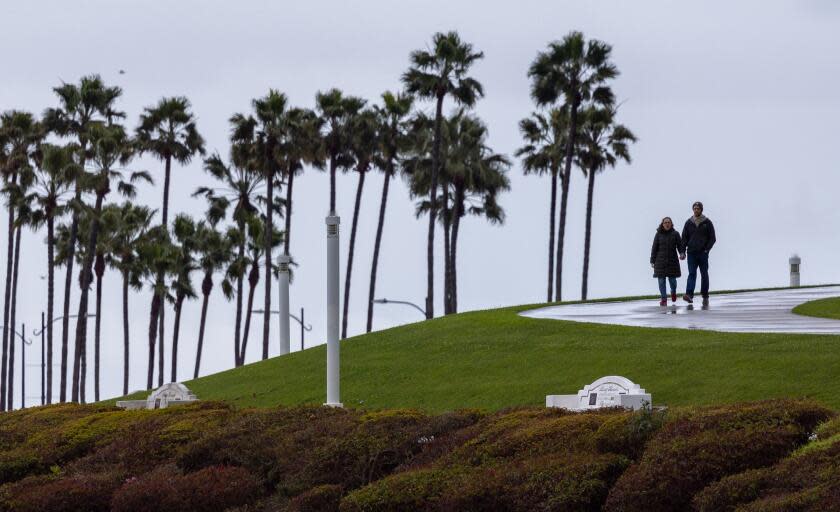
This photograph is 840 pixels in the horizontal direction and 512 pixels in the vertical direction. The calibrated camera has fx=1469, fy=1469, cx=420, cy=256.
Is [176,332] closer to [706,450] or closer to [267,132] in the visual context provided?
[267,132]

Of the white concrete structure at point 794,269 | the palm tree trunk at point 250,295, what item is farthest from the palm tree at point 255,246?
the white concrete structure at point 794,269

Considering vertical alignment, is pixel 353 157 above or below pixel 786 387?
above

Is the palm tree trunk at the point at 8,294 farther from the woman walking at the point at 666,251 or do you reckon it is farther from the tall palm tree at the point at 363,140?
the woman walking at the point at 666,251

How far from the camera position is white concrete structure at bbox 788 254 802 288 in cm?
5038

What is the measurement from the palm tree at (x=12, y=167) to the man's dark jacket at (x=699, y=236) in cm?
4511

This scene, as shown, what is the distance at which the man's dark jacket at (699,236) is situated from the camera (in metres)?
31.7

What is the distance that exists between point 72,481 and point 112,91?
55078 mm

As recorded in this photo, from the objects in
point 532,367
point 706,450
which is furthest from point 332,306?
point 706,450

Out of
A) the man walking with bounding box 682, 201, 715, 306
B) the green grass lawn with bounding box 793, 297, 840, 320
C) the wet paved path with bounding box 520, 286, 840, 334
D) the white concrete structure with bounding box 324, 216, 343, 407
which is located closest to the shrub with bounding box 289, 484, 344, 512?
the white concrete structure with bounding box 324, 216, 343, 407

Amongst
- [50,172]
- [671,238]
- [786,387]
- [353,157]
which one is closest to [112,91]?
[50,172]

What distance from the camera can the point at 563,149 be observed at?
236ft

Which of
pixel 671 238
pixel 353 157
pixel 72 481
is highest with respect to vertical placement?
pixel 353 157

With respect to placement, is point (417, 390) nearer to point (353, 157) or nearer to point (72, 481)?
point (72, 481)

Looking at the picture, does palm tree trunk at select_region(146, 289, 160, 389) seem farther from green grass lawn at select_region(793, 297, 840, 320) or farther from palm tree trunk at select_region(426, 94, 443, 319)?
green grass lawn at select_region(793, 297, 840, 320)
